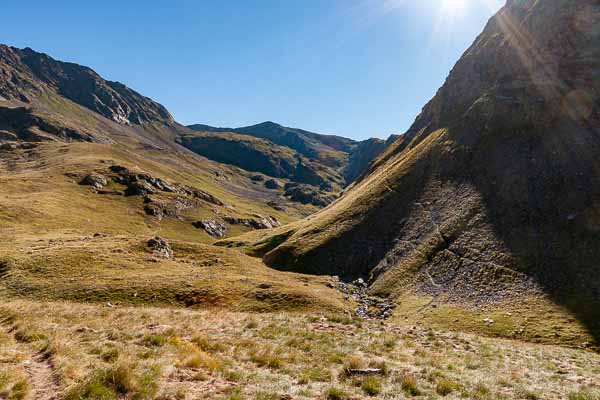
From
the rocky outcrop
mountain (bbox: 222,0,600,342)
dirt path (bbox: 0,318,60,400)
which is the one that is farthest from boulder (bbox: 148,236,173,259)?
the rocky outcrop

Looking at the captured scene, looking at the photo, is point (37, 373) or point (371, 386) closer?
point (37, 373)

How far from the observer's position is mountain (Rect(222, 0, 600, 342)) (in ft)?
160

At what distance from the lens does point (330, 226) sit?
9169 centimetres

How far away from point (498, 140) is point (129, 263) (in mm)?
78646

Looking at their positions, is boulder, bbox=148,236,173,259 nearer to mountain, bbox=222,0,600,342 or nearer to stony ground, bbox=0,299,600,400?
mountain, bbox=222,0,600,342

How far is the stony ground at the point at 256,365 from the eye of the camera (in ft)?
42.0

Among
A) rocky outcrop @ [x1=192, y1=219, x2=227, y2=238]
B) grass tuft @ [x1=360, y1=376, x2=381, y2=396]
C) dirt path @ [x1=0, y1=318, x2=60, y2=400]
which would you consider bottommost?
rocky outcrop @ [x1=192, y1=219, x2=227, y2=238]

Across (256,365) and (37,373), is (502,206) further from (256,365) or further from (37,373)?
(37,373)

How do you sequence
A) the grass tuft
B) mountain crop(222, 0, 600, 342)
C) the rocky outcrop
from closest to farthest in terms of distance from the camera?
the grass tuft < mountain crop(222, 0, 600, 342) < the rocky outcrop

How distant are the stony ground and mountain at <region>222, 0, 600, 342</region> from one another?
22.0 meters

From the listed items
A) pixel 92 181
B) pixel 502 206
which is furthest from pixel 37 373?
pixel 92 181

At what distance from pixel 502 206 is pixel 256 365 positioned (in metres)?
62.4

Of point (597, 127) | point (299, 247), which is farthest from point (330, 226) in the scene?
point (597, 127)

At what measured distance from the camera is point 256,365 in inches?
675
